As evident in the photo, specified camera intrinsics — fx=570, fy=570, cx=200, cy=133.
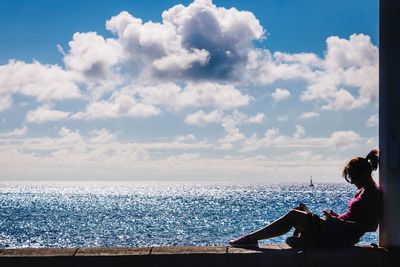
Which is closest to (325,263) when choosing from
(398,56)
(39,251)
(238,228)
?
(398,56)

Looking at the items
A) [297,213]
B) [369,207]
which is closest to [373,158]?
[369,207]

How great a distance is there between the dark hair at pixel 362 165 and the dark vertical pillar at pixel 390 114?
0.56ft

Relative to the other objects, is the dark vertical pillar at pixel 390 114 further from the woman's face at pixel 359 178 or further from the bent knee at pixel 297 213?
the bent knee at pixel 297 213

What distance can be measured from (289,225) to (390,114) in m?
1.45

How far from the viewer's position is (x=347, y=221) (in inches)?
221

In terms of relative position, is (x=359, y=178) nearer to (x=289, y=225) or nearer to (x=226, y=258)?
(x=289, y=225)

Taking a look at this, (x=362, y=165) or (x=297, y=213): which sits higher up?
(x=362, y=165)

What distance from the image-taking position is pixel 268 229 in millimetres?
5711

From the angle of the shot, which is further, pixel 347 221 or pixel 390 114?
pixel 347 221

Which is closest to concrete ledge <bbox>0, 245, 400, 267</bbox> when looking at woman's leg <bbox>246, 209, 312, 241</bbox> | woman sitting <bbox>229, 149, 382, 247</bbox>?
woman sitting <bbox>229, 149, 382, 247</bbox>

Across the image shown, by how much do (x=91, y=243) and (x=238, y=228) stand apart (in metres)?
14.7

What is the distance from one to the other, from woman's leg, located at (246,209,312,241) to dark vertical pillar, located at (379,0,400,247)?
73cm

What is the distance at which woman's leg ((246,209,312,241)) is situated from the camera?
5.59 m

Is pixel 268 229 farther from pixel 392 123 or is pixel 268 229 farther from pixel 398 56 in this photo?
pixel 398 56
